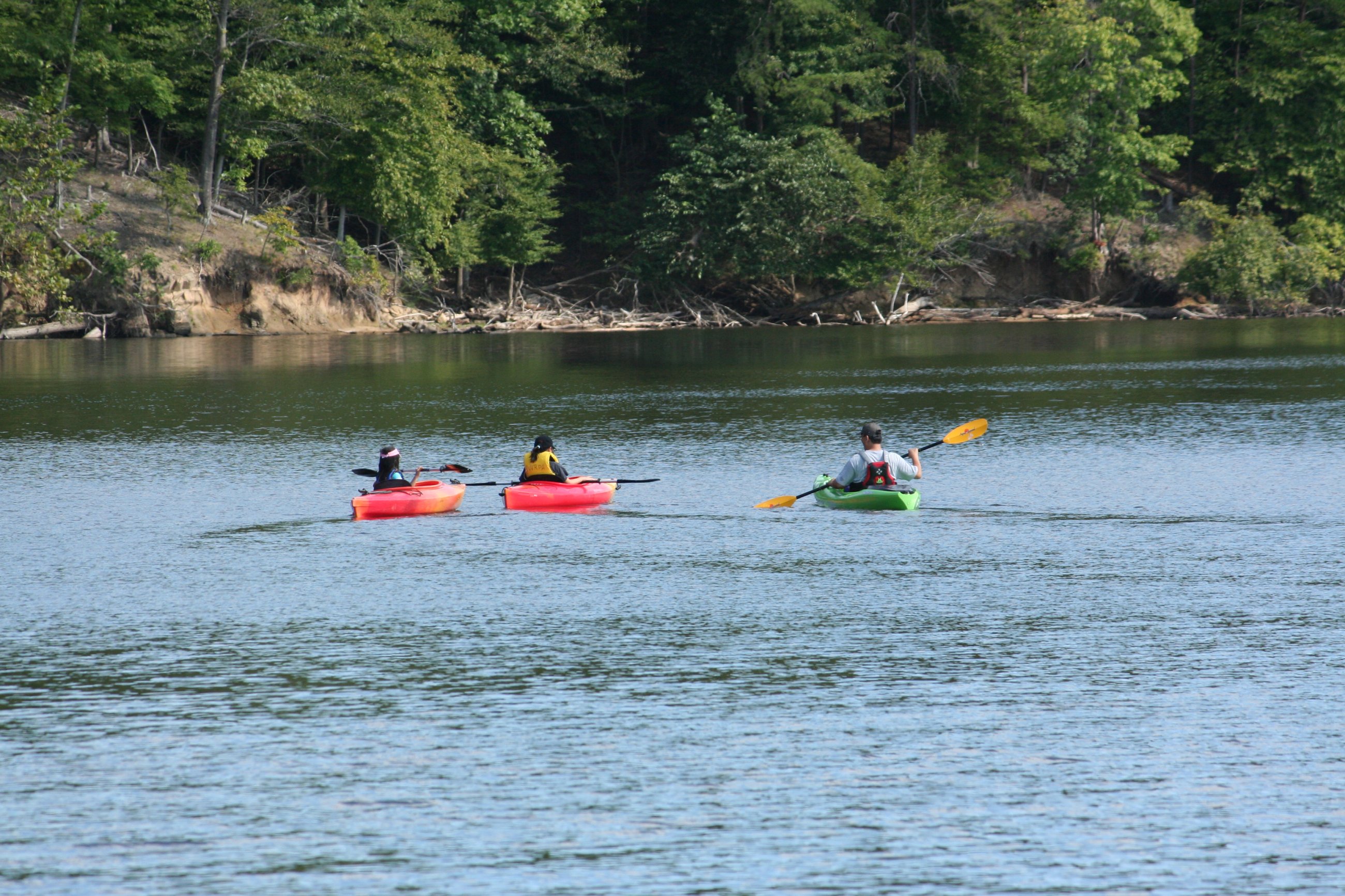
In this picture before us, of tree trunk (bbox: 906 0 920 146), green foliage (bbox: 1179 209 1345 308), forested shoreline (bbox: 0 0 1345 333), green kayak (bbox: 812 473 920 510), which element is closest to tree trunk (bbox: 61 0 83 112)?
forested shoreline (bbox: 0 0 1345 333)

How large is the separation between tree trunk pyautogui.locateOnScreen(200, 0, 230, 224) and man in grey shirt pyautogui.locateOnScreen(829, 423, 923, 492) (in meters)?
43.9

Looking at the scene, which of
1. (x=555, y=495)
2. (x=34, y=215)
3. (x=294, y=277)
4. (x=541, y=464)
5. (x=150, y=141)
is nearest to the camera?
(x=555, y=495)

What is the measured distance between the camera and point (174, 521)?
1742 centimetres

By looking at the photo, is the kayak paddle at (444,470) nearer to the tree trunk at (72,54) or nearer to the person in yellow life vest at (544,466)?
the person in yellow life vest at (544,466)

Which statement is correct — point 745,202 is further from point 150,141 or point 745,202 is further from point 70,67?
point 70,67

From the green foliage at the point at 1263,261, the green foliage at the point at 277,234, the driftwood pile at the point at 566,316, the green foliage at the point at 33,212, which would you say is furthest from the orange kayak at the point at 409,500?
the green foliage at the point at 1263,261

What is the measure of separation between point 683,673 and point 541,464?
8475 mm

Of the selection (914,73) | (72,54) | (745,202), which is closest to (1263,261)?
(914,73)

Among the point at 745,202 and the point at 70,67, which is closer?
the point at 70,67

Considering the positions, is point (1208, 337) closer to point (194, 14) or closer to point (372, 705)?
point (194, 14)

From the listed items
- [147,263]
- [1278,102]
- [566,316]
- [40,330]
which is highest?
[1278,102]

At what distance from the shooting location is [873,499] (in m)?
18.0

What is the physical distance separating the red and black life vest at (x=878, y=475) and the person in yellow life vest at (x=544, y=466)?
3993 mm

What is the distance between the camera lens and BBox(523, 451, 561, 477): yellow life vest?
18.6 metres
